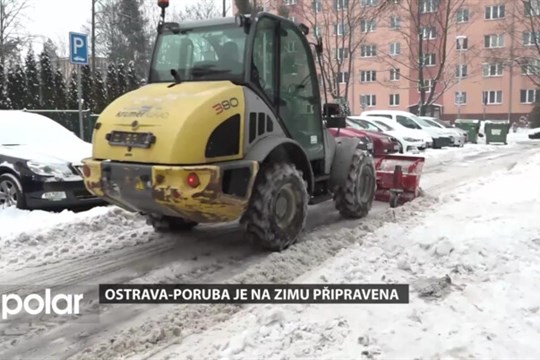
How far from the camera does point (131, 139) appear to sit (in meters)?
5.39

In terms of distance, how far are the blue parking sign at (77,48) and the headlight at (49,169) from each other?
117 inches

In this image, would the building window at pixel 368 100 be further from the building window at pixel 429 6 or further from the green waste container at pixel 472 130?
the green waste container at pixel 472 130

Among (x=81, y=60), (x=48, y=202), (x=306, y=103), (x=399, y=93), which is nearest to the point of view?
(x=306, y=103)

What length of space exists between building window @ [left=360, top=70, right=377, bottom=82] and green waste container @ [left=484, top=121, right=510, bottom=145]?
30.1m

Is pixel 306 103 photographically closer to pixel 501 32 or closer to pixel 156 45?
pixel 156 45

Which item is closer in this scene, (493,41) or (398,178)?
(398,178)

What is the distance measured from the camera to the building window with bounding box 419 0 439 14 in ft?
110

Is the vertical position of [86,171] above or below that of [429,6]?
below

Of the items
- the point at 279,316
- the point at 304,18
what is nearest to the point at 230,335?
the point at 279,316

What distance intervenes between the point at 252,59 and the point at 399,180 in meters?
4.26

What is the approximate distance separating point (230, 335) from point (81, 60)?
8.16 metres

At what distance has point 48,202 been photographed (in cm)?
803

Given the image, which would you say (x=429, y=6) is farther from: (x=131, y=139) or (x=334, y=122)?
(x=131, y=139)
